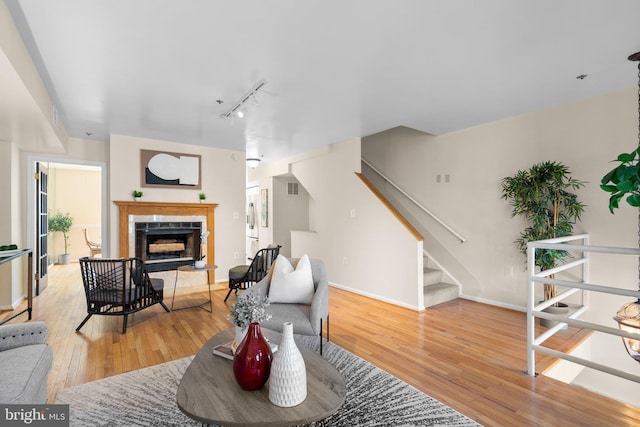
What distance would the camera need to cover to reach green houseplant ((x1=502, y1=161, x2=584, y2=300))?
3.48m

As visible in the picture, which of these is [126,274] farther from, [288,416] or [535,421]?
[535,421]

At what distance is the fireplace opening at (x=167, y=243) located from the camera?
5.03 m

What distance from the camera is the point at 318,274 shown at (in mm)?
3029

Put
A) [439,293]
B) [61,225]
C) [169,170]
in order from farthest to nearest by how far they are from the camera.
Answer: [61,225] → [169,170] → [439,293]

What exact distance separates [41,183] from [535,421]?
6.77 metres

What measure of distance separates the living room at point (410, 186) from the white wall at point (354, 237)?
19 millimetres

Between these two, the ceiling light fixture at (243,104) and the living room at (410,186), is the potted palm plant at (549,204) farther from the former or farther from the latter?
the ceiling light fixture at (243,104)

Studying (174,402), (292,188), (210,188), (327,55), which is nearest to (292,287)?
(174,402)

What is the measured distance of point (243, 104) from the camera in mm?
3520

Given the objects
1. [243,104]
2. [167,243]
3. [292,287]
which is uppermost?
[243,104]

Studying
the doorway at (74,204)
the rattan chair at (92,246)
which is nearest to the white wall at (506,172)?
the doorway at (74,204)

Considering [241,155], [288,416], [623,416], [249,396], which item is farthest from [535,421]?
[241,155]

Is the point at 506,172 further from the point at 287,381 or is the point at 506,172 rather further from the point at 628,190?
the point at 287,381

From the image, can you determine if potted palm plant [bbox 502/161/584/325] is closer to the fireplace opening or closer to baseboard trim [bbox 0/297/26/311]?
the fireplace opening
